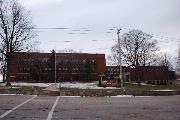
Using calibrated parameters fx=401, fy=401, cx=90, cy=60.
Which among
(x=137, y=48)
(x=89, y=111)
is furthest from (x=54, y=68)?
(x=89, y=111)

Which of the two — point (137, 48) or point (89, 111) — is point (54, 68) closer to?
point (137, 48)

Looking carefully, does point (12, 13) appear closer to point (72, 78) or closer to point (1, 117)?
point (1, 117)

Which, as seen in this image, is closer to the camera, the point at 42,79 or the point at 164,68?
the point at 42,79

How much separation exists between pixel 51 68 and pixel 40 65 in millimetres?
7707

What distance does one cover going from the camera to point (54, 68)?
379 feet

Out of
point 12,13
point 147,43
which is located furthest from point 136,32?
point 12,13

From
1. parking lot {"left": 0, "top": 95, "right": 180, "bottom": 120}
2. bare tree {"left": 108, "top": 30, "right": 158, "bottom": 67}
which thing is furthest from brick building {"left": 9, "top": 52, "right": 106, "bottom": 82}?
parking lot {"left": 0, "top": 95, "right": 180, "bottom": 120}

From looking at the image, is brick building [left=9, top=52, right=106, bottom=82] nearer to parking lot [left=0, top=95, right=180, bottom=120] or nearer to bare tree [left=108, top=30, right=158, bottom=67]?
bare tree [left=108, top=30, right=158, bottom=67]

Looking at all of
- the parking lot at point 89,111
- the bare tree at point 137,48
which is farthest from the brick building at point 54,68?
the parking lot at point 89,111

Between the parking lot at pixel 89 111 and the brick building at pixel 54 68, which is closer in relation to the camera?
the parking lot at pixel 89 111

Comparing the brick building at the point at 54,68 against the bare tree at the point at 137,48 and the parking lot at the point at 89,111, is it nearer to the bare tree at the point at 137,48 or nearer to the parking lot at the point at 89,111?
the bare tree at the point at 137,48

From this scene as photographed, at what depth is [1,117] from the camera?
1669cm

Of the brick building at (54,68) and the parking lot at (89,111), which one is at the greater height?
the brick building at (54,68)

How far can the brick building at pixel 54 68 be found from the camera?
386 ft
